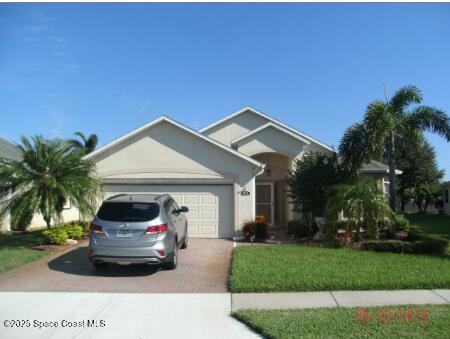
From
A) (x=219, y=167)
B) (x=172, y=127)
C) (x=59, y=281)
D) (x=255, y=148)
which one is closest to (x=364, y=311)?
(x=59, y=281)

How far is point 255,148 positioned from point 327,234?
7.35 metres

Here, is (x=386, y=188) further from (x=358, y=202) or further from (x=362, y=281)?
(x=362, y=281)

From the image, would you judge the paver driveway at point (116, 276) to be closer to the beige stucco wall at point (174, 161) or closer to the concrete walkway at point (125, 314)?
the concrete walkway at point (125, 314)

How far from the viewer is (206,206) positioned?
16094 mm

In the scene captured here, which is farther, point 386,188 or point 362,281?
point 386,188

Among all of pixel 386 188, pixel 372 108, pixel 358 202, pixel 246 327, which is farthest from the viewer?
pixel 386 188

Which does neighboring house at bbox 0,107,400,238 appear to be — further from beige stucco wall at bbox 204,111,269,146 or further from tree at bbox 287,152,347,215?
beige stucco wall at bbox 204,111,269,146

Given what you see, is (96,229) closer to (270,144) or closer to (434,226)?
(270,144)

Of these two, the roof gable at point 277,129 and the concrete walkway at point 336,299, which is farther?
the roof gable at point 277,129

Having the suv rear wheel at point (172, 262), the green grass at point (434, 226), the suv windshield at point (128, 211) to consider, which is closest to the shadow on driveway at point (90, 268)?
the suv rear wheel at point (172, 262)

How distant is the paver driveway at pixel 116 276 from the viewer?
896cm

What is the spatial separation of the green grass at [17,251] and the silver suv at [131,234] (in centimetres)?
251

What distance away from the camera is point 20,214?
1282 centimetres

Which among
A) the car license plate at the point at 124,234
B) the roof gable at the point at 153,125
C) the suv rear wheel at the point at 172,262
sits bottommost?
the suv rear wheel at the point at 172,262
